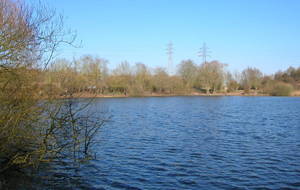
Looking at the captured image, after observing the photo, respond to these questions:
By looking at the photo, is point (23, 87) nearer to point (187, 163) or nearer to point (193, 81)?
point (187, 163)

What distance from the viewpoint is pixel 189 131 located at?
20953 mm

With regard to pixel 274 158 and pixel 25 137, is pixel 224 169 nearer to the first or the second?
pixel 274 158

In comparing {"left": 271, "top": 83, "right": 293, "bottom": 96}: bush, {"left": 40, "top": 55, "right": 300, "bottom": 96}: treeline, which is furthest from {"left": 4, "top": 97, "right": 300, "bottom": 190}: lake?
{"left": 271, "top": 83, "right": 293, "bottom": 96}: bush

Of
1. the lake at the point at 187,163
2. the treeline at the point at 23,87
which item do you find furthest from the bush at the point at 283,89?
the treeline at the point at 23,87

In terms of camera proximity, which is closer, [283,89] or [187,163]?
[187,163]

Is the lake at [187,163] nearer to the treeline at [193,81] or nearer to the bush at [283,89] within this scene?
the treeline at [193,81]

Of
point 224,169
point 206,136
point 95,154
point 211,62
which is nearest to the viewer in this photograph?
point 224,169

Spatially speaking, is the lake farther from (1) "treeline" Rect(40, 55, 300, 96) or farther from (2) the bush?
(2) the bush

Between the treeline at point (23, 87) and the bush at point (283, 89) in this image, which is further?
the bush at point (283, 89)

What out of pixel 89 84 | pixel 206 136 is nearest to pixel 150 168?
pixel 89 84

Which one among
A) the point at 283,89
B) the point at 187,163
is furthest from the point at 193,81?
the point at 187,163

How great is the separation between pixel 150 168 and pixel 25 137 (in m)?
5.54

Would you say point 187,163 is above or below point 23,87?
below

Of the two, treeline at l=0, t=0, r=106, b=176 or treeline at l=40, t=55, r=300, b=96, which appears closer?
treeline at l=0, t=0, r=106, b=176
